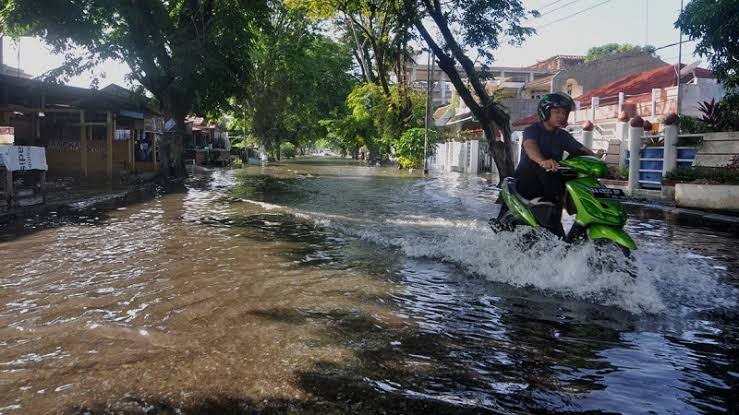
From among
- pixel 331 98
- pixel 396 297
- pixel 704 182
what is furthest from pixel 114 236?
pixel 331 98

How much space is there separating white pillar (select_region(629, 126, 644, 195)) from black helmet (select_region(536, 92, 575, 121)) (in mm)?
12393

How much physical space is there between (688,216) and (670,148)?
376cm

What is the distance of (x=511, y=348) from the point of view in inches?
152

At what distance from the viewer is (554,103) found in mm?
5496

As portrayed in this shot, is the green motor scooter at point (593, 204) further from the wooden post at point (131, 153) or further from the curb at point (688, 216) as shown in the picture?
the wooden post at point (131, 153)

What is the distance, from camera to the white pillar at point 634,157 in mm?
16672

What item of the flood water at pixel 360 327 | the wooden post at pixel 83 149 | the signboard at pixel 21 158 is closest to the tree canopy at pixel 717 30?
the flood water at pixel 360 327

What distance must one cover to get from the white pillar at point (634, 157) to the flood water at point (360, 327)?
8810 mm

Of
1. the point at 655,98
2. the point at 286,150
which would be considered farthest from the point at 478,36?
the point at 286,150

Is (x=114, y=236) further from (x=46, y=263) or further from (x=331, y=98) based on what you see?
(x=331, y=98)

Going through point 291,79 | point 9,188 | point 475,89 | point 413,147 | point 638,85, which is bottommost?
point 9,188

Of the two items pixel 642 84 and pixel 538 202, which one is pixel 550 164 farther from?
pixel 642 84

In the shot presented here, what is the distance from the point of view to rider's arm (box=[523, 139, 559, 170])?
205 inches

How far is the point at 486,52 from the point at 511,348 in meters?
15.8
